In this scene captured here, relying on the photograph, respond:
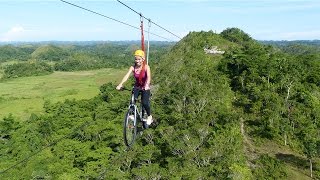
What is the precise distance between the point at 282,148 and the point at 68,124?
40.0m

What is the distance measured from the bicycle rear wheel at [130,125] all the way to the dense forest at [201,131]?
45.0 feet

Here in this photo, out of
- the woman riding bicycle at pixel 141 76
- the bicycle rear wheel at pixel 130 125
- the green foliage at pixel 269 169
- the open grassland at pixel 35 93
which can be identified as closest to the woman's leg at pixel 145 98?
the woman riding bicycle at pixel 141 76

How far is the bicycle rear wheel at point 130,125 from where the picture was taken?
14641 mm

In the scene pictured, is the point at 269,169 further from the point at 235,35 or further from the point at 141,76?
the point at 235,35

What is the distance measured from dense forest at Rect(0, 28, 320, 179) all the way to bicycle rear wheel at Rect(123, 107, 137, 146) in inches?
540

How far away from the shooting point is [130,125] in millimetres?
15055

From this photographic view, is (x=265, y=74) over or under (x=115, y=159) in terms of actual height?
over

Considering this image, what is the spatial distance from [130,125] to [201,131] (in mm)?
39254

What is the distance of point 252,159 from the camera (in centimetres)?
5369

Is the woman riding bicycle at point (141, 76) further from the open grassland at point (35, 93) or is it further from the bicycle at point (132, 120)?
the open grassland at point (35, 93)

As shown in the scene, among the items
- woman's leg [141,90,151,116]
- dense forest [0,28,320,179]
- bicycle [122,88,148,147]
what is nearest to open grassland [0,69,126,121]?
dense forest [0,28,320,179]

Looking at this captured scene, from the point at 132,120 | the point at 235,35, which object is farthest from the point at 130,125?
the point at 235,35

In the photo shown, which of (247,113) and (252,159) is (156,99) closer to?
(247,113)

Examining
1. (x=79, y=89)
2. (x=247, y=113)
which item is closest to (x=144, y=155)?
(x=247, y=113)
